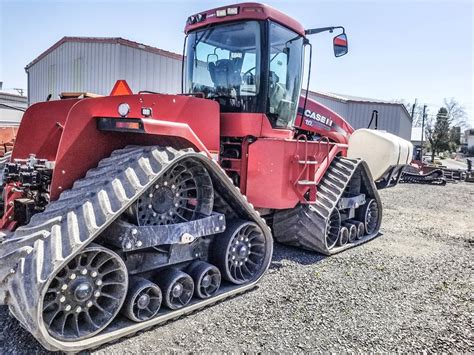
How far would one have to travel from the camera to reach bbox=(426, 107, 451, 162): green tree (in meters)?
51.9

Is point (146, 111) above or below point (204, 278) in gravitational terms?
above

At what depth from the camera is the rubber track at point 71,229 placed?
2.55m

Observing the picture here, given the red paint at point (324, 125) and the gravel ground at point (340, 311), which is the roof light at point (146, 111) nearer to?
the gravel ground at point (340, 311)

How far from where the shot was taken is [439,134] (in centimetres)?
5206

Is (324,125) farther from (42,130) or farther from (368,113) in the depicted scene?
(368,113)

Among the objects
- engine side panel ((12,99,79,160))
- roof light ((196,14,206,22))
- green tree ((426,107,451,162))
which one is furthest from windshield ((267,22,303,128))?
green tree ((426,107,451,162))

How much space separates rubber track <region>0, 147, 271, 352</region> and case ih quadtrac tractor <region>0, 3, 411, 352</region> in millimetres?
10

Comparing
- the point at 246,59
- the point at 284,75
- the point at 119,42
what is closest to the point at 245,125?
the point at 246,59

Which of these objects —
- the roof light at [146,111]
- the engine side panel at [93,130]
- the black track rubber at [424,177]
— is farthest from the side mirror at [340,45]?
the black track rubber at [424,177]

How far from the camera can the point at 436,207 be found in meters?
10.8

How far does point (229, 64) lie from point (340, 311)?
311 centimetres

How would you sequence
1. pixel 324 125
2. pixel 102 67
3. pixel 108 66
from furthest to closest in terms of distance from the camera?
pixel 102 67, pixel 108 66, pixel 324 125

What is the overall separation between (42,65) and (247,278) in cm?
1662

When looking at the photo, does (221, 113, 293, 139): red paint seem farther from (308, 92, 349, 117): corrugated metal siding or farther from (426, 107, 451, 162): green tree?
(426, 107, 451, 162): green tree
